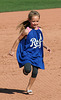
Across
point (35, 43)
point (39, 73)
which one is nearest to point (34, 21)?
point (35, 43)

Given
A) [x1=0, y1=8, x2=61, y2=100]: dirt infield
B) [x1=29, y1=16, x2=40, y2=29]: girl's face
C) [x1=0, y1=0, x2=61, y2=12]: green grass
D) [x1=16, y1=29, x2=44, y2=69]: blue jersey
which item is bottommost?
[x1=0, y1=0, x2=61, y2=12]: green grass

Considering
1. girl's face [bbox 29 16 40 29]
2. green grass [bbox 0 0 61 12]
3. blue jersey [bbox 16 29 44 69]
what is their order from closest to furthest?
1. girl's face [bbox 29 16 40 29]
2. blue jersey [bbox 16 29 44 69]
3. green grass [bbox 0 0 61 12]

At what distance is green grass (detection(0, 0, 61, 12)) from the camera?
2006 cm

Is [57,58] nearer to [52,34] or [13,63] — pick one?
[13,63]

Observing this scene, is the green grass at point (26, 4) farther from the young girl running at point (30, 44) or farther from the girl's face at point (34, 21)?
the girl's face at point (34, 21)

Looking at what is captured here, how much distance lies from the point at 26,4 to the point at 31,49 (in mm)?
14667

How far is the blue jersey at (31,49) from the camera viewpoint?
6762mm

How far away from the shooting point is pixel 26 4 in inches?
834

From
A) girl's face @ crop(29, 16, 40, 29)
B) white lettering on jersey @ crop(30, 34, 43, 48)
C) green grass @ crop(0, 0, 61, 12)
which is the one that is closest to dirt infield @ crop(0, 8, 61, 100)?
white lettering on jersey @ crop(30, 34, 43, 48)

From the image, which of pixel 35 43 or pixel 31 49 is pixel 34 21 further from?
pixel 31 49

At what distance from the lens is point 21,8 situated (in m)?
20.1

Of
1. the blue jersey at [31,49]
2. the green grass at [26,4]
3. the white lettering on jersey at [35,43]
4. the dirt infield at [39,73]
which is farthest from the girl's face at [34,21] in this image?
the green grass at [26,4]

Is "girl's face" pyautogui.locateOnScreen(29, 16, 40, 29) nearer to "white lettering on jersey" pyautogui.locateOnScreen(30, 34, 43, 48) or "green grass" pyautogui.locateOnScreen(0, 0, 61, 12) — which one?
"white lettering on jersey" pyautogui.locateOnScreen(30, 34, 43, 48)

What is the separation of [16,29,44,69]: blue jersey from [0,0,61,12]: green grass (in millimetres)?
12768
